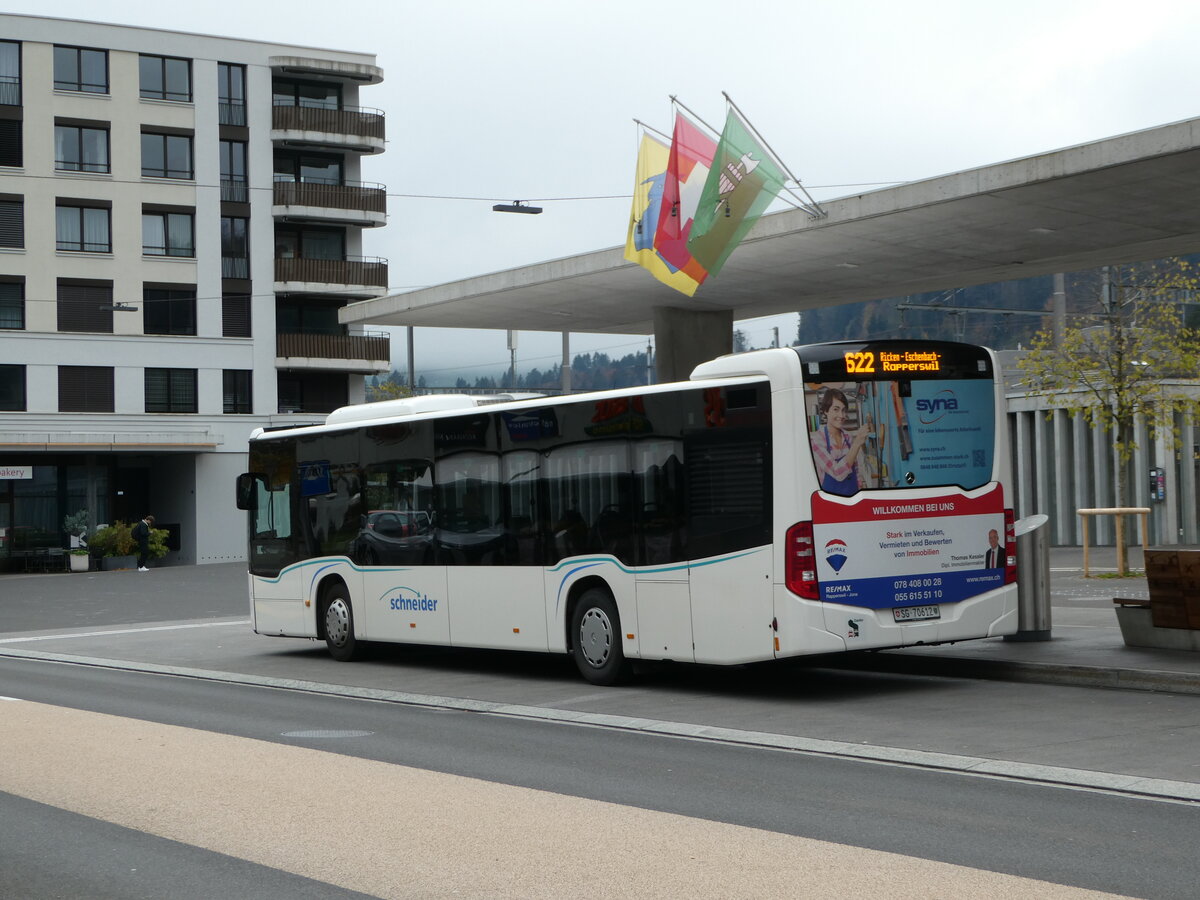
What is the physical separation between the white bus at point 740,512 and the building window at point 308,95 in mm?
46767

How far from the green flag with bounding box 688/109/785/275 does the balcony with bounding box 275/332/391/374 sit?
39596 mm

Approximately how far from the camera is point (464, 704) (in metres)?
13.7

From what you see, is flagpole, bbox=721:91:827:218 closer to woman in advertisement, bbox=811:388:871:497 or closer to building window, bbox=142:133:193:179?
woman in advertisement, bbox=811:388:871:497

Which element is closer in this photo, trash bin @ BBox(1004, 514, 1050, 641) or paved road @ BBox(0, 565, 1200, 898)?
paved road @ BBox(0, 565, 1200, 898)

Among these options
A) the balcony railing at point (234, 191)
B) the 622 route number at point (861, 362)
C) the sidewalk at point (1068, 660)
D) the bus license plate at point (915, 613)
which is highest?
the balcony railing at point (234, 191)

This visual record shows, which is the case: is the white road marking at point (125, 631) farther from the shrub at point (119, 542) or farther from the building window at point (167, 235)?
the building window at point (167, 235)

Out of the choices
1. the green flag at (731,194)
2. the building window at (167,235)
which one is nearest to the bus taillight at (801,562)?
the green flag at (731,194)

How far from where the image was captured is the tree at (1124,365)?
26.9 metres

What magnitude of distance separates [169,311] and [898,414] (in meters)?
47.7

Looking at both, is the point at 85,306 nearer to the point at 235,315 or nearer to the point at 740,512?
the point at 235,315

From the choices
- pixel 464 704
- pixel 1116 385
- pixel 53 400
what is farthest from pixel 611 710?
pixel 53 400

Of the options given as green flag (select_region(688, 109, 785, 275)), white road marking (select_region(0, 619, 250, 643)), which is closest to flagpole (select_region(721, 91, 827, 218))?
green flag (select_region(688, 109, 785, 275))

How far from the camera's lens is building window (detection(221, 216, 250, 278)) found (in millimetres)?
58094

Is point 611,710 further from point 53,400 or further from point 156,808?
point 53,400
